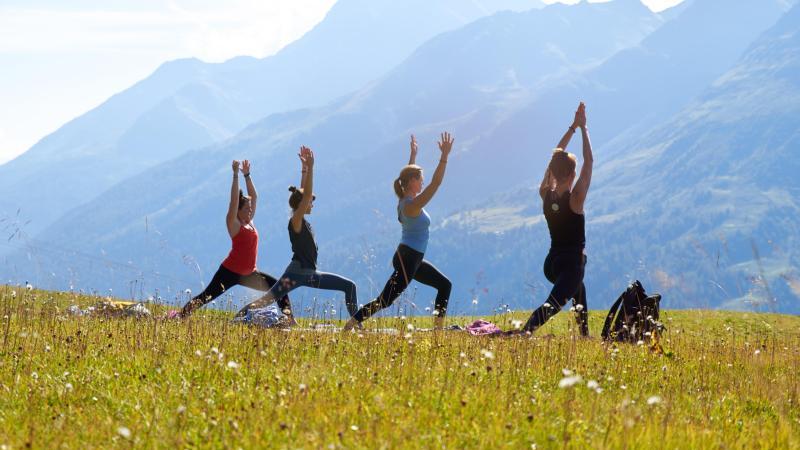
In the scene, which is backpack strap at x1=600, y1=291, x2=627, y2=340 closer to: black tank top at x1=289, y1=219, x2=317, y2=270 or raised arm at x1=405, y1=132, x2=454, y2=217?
raised arm at x1=405, y1=132, x2=454, y2=217

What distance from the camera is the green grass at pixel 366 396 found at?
5.39 metres

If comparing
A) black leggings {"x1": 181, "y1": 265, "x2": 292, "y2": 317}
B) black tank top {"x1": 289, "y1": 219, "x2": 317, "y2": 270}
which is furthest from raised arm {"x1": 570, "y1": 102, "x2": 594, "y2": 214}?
black leggings {"x1": 181, "y1": 265, "x2": 292, "y2": 317}

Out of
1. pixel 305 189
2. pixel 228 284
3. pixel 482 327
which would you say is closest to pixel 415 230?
pixel 305 189

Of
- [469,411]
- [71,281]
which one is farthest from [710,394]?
[71,281]

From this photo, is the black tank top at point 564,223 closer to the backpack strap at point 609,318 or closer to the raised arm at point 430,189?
the backpack strap at point 609,318

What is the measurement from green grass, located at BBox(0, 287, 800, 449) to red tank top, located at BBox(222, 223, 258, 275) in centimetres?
477

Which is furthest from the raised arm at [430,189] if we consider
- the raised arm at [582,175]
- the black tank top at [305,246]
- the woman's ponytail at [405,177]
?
the black tank top at [305,246]

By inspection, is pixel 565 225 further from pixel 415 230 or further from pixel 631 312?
pixel 415 230

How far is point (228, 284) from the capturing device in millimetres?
14727

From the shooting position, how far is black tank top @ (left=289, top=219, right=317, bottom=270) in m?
13.9

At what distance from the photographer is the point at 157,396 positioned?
6.46 m

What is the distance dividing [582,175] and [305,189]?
4.70 m

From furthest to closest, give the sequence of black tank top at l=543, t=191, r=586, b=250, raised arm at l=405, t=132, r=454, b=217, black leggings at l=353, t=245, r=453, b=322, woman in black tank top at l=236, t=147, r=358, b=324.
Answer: woman in black tank top at l=236, t=147, r=358, b=324 < black leggings at l=353, t=245, r=453, b=322 < raised arm at l=405, t=132, r=454, b=217 < black tank top at l=543, t=191, r=586, b=250

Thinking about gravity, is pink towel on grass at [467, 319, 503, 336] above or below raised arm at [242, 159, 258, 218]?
below
